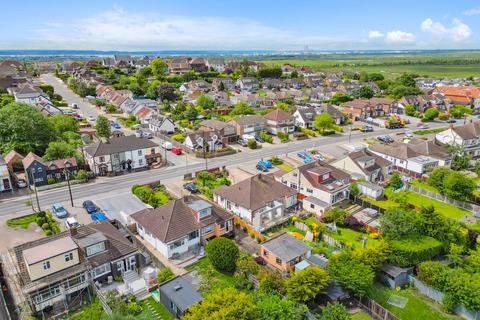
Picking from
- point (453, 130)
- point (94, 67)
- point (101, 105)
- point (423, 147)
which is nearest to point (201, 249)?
point (423, 147)

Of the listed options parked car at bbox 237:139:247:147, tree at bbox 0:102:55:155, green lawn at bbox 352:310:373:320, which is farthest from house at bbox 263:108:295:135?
green lawn at bbox 352:310:373:320

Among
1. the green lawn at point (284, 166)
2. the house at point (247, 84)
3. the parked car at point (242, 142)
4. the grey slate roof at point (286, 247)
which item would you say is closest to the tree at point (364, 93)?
the house at point (247, 84)

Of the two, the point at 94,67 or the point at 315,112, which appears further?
the point at 94,67

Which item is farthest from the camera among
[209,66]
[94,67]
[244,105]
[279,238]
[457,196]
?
[209,66]

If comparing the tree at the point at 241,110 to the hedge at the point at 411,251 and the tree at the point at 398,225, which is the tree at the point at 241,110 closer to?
the tree at the point at 398,225

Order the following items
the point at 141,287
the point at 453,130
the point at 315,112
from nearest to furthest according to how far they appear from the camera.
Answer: the point at 141,287, the point at 453,130, the point at 315,112

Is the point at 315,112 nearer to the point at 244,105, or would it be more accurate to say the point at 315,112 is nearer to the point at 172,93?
the point at 244,105

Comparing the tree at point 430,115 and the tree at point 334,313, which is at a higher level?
the tree at point 430,115
